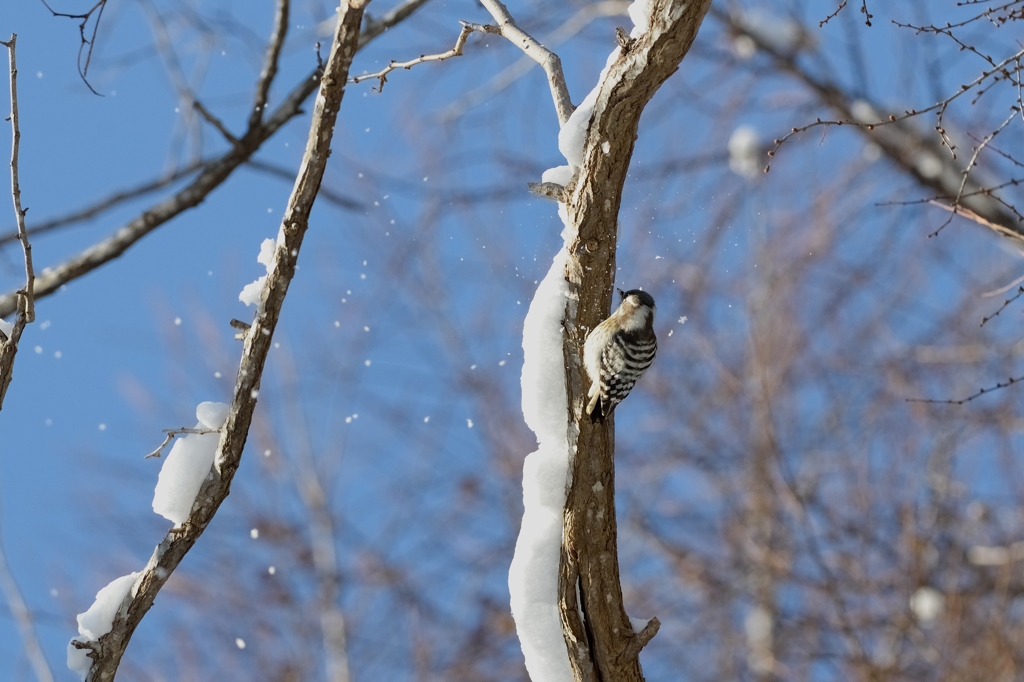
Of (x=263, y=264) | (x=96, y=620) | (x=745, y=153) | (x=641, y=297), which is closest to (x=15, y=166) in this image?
(x=263, y=264)

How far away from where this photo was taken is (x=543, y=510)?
3195mm

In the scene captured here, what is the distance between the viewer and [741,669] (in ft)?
28.8

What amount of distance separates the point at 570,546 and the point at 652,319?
59.0 inches

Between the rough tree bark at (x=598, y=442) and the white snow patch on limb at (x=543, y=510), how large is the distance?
3 centimetres

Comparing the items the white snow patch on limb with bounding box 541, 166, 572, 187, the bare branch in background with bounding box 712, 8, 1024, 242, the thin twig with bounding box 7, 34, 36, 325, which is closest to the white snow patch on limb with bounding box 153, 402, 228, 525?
the thin twig with bounding box 7, 34, 36, 325

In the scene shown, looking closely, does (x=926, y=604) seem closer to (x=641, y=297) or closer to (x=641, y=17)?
(x=641, y=297)

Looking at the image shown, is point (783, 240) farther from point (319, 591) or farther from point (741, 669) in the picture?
point (319, 591)

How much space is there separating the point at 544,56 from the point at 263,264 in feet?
4.78

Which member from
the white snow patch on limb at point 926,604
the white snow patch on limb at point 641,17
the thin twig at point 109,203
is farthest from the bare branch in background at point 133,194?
the white snow patch on limb at point 926,604

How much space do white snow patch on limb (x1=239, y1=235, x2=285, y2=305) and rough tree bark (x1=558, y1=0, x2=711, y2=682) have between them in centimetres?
108

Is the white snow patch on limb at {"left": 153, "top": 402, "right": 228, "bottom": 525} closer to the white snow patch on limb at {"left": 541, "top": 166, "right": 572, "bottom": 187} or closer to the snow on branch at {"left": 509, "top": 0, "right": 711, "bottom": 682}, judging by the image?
the snow on branch at {"left": 509, "top": 0, "right": 711, "bottom": 682}

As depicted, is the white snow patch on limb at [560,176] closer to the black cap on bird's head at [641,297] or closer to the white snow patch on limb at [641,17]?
the white snow patch on limb at [641,17]

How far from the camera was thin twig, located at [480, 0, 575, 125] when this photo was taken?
3.55 metres

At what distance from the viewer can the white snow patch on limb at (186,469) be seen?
3.04m
